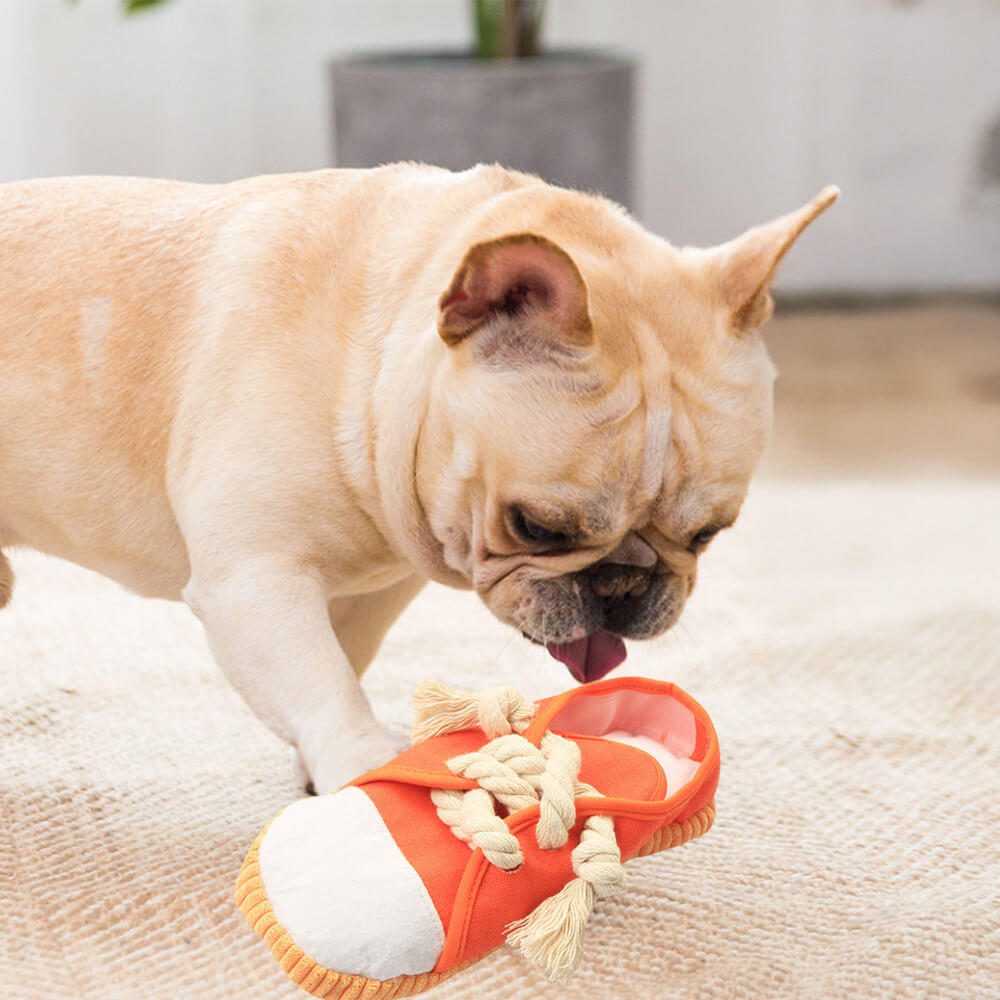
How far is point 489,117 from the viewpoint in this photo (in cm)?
283

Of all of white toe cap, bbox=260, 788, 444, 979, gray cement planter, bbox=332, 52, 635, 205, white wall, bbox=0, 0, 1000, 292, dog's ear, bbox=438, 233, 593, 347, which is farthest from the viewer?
white wall, bbox=0, 0, 1000, 292

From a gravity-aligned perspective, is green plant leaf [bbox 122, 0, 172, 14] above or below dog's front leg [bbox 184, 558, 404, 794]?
above

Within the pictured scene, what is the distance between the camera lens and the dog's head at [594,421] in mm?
976

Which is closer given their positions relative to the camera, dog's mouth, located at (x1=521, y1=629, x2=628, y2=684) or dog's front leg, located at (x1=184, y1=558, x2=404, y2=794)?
dog's front leg, located at (x1=184, y1=558, x2=404, y2=794)

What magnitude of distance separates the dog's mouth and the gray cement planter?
6.01 ft

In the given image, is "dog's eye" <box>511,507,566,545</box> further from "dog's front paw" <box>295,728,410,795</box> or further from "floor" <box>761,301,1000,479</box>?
"floor" <box>761,301,1000,479</box>

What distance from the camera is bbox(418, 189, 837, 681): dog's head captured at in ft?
3.20

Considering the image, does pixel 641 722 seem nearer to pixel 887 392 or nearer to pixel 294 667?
pixel 294 667

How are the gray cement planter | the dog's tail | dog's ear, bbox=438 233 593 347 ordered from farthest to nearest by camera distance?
1. the gray cement planter
2. the dog's tail
3. dog's ear, bbox=438 233 593 347

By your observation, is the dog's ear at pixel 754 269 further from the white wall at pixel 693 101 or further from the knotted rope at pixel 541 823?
the white wall at pixel 693 101

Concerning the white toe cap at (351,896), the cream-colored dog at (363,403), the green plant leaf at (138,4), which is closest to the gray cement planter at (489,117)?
the green plant leaf at (138,4)

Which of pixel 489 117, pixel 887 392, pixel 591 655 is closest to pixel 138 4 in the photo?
pixel 489 117

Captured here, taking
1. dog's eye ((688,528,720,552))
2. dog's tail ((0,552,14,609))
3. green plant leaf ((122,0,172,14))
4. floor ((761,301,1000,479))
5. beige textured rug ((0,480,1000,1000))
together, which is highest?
Result: green plant leaf ((122,0,172,14))

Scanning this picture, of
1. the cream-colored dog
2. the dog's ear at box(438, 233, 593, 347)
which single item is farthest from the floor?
the dog's ear at box(438, 233, 593, 347)
